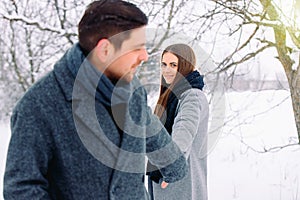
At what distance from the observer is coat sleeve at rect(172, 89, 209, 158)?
1742 millimetres

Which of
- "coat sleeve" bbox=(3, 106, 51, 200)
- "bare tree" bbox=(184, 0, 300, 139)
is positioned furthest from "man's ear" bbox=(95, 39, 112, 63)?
"bare tree" bbox=(184, 0, 300, 139)

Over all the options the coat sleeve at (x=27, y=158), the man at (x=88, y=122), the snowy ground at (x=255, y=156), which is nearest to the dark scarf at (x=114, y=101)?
the man at (x=88, y=122)

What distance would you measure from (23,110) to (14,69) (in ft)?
16.4

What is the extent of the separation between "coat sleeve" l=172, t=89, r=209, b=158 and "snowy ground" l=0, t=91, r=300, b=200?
2.28 m

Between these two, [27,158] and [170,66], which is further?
[170,66]

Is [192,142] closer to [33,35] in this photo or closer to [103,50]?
[103,50]

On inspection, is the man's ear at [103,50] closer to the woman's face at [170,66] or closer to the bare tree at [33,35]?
the woman's face at [170,66]

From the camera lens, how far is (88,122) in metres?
1.01

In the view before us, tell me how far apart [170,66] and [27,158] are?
4.02ft

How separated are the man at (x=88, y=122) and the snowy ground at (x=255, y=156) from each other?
323cm

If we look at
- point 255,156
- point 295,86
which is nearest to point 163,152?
point 295,86

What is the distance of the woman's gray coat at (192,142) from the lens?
1797mm

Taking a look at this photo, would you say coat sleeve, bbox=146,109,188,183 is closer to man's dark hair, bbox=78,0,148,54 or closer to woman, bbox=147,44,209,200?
man's dark hair, bbox=78,0,148,54

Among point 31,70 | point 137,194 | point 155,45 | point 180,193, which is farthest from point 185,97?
point 31,70
